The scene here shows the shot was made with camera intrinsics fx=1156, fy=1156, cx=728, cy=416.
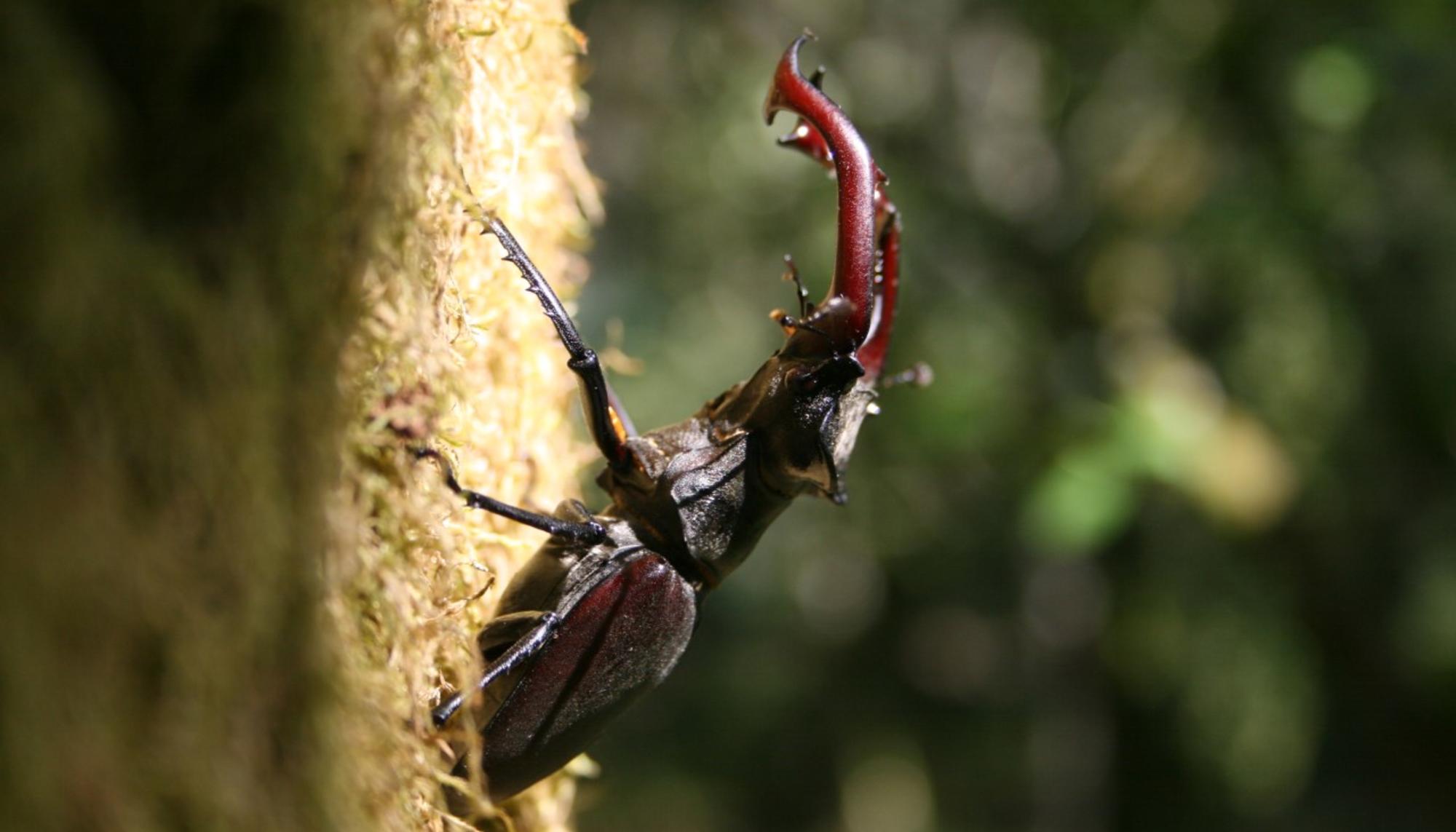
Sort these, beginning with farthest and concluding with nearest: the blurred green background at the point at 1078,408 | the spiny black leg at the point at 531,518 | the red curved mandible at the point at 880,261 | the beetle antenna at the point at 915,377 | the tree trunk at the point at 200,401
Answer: the blurred green background at the point at 1078,408 → the beetle antenna at the point at 915,377 → the red curved mandible at the point at 880,261 → the spiny black leg at the point at 531,518 → the tree trunk at the point at 200,401

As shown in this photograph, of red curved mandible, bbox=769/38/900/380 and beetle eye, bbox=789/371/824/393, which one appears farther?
red curved mandible, bbox=769/38/900/380

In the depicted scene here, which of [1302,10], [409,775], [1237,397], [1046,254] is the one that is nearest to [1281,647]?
[1237,397]

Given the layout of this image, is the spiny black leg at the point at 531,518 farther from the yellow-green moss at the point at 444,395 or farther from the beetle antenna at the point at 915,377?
the beetle antenna at the point at 915,377

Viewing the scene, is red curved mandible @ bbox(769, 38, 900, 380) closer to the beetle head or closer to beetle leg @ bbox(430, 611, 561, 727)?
the beetle head

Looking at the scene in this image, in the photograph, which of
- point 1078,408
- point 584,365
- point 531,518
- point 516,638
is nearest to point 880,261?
point 584,365

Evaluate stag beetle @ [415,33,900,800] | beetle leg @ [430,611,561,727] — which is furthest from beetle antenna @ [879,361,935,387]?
beetle leg @ [430,611,561,727]

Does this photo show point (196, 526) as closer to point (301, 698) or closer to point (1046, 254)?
point (301, 698)

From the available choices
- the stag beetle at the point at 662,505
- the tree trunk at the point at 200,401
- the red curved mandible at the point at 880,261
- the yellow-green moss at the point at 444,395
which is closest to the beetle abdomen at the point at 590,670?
the stag beetle at the point at 662,505

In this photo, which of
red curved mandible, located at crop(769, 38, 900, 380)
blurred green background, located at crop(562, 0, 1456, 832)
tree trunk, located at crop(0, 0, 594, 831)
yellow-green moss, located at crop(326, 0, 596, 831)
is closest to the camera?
tree trunk, located at crop(0, 0, 594, 831)

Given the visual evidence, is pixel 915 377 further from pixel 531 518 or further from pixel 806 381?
pixel 531 518
